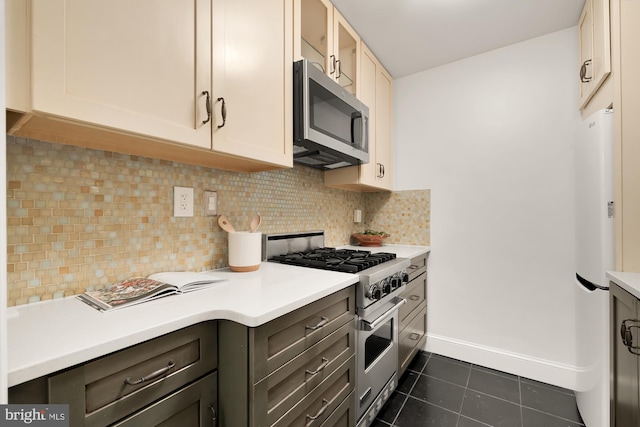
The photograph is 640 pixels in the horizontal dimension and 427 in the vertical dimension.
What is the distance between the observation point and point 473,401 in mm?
1790

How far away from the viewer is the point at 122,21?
80cm

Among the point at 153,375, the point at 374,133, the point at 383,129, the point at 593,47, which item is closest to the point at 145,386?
the point at 153,375

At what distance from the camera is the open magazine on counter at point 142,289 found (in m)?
0.86

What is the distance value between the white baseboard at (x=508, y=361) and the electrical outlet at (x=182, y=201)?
225 cm

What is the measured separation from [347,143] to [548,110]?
5.16 feet

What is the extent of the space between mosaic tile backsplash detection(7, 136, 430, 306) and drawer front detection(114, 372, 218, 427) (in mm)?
538

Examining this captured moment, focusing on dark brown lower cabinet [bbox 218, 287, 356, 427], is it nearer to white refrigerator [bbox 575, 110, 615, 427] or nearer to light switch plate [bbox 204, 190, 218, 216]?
light switch plate [bbox 204, 190, 218, 216]

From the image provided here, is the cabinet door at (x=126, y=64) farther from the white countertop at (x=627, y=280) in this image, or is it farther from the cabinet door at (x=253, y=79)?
the white countertop at (x=627, y=280)

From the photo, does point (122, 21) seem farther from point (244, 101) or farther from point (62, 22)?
point (244, 101)

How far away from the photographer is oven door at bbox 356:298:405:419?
1.37 m

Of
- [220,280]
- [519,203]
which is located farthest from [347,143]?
[519,203]

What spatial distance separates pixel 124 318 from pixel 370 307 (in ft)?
3.28

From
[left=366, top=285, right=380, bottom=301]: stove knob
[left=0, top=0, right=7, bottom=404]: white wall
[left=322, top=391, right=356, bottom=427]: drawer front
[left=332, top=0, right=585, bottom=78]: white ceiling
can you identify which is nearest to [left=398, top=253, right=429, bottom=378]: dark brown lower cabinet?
[left=366, top=285, right=380, bottom=301]: stove knob

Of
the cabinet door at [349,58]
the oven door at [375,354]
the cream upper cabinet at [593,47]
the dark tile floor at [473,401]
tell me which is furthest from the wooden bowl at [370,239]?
the cream upper cabinet at [593,47]
